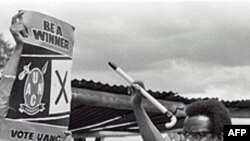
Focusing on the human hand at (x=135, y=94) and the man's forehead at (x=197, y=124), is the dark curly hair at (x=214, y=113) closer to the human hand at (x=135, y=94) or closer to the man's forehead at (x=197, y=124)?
the man's forehead at (x=197, y=124)

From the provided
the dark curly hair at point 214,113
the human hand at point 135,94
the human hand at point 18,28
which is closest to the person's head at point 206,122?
the dark curly hair at point 214,113

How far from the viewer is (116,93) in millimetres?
4328

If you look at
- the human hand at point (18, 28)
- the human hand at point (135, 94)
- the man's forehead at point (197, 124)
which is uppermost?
the human hand at point (18, 28)

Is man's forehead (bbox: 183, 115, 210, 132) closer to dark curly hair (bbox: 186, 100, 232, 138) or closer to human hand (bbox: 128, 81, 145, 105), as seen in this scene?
dark curly hair (bbox: 186, 100, 232, 138)

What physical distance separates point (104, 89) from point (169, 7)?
2.79ft

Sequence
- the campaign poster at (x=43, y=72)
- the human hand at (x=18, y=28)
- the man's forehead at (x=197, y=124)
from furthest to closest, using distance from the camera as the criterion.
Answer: the campaign poster at (x=43, y=72) → the human hand at (x=18, y=28) → the man's forehead at (x=197, y=124)

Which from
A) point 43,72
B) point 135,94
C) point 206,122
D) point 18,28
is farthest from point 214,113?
point 43,72

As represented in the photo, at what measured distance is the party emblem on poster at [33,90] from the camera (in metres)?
3.17

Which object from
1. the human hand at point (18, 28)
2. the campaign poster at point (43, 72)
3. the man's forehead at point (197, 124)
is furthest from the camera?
the campaign poster at point (43, 72)

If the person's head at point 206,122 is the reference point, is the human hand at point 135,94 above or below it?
above

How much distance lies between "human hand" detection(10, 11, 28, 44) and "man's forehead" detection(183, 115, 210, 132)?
141cm

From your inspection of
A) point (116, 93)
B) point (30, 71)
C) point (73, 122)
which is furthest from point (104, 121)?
point (30, 71)

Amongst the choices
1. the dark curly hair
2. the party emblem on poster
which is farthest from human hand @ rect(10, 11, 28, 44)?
the dark curly hair

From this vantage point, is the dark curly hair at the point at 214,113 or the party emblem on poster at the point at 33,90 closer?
the dark curly hair at the point at 214,113
